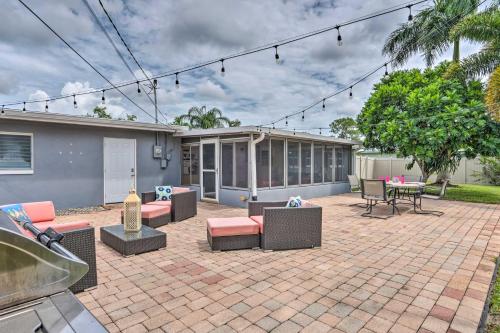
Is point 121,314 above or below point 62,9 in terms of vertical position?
below

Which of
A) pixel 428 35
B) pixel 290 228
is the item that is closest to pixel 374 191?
pixel 290 228

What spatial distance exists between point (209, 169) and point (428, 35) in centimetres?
1140

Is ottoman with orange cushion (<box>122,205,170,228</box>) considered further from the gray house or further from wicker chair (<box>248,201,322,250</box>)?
the gray house

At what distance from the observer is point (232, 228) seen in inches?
178

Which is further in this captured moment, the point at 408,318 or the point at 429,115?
the point at 429,115

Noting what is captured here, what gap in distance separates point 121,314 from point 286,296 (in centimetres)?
161

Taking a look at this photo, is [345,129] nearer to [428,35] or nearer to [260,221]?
[428,35]

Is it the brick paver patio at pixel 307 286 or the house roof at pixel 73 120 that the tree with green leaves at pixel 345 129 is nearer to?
the house roof at pixel 73 120

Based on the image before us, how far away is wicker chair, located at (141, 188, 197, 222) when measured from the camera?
6.47 metres

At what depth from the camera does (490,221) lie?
6.73m

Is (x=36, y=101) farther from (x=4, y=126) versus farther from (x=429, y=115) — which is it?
(x=429, y=115)

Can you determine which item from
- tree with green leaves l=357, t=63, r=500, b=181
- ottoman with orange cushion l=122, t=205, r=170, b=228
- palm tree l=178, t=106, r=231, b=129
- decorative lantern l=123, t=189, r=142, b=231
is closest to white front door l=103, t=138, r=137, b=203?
ottoman with orange cushion l=122, t=205, r=170, b=228

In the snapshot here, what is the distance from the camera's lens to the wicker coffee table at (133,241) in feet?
14.0

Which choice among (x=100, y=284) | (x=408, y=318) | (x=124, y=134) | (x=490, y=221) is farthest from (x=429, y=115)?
(x=100, y=284)
